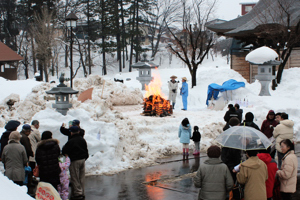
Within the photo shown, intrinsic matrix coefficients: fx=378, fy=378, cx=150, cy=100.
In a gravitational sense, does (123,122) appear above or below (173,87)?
below

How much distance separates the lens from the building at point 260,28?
81.8 feet

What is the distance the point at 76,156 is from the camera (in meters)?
7.75

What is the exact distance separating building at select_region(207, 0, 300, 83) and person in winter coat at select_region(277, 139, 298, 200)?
18866mm

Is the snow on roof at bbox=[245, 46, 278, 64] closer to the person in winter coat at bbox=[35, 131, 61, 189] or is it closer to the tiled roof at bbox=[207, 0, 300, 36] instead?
the tiled roof at bbox=[207, 0, 300, 36]

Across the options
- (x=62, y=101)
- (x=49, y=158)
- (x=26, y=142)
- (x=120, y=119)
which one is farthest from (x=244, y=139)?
(x=120, y=119)

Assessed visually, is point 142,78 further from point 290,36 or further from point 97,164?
point 97,164

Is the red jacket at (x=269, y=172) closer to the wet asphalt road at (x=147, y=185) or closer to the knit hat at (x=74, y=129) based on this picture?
the wet asphalt road at (x=147, y=185)

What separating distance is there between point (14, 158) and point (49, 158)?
0.82 meters

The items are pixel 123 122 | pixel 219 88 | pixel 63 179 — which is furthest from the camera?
pixel 219 88

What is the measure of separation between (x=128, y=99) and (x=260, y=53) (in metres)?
7.77

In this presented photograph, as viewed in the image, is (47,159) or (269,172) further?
(47,159)

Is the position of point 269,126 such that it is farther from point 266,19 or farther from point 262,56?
point 266,19

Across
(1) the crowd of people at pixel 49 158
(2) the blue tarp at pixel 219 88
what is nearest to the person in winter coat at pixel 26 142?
(1) the crowd of people at pixel 49 158

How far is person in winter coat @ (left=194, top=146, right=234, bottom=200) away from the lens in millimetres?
5637
